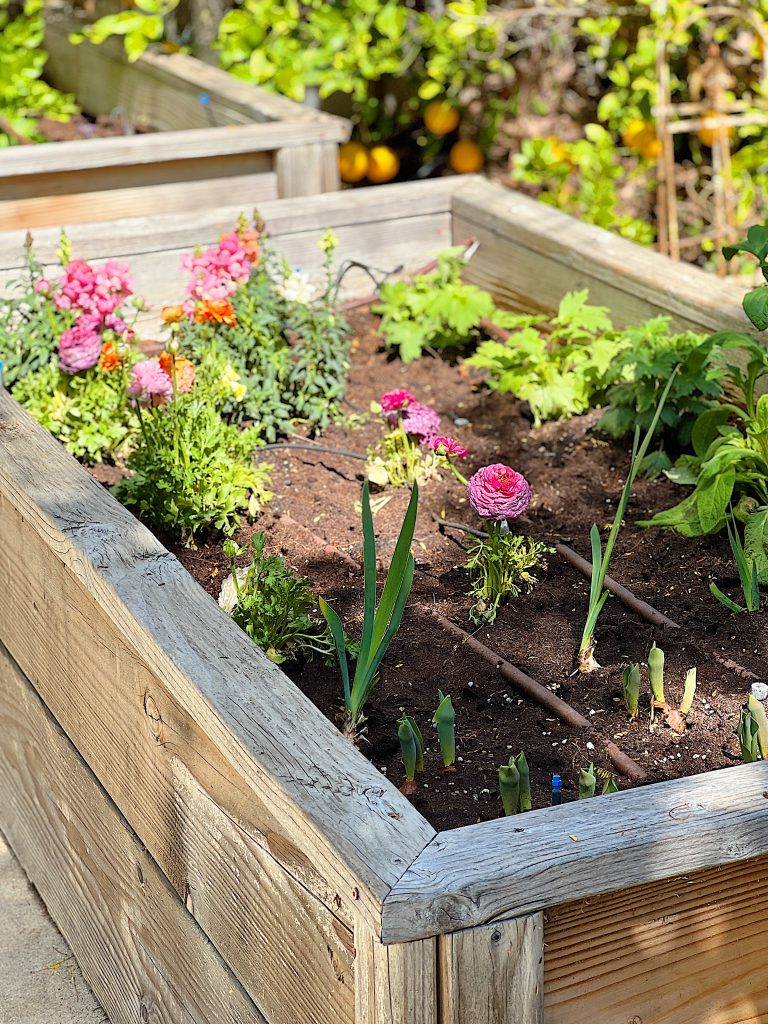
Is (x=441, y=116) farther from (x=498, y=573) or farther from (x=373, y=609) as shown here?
(x=373, y=609)

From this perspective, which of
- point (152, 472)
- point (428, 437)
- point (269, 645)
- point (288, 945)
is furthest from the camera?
point (428, 437)

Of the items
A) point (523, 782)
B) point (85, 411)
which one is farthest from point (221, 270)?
point (523, 782)

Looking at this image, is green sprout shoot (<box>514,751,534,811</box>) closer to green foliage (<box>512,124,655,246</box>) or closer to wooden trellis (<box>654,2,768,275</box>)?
wooden trellis (<box>654,2,768,275</box>)

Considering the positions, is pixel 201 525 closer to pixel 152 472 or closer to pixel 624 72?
pixel 152 472

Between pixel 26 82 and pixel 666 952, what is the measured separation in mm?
4825

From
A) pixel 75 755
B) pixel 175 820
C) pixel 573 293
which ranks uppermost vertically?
pixel 573 293

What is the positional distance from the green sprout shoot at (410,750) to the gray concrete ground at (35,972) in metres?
0.90

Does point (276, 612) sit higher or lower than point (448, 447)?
lower

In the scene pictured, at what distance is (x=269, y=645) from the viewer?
2150 mm

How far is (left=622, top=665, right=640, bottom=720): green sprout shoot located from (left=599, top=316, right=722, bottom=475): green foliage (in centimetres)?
89

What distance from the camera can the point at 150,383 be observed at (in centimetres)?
289

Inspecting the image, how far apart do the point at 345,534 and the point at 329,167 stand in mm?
2004

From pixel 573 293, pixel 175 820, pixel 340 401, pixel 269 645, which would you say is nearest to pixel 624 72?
pixel 573 293

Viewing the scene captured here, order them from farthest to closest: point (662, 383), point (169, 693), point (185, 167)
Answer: point (185, 167) → point (662, 383) → point (169, 693)
